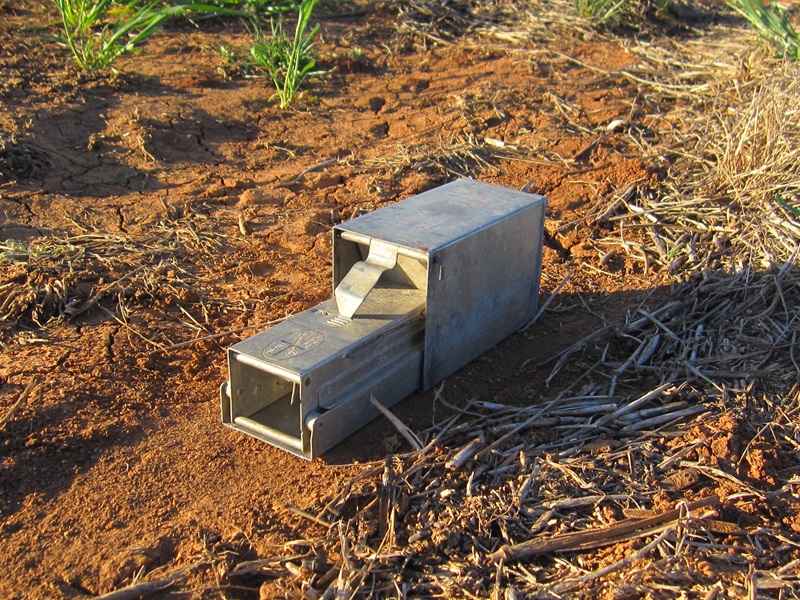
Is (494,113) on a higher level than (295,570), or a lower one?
higher

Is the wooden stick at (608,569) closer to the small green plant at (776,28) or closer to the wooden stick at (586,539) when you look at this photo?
the wooden stick at (586,539)

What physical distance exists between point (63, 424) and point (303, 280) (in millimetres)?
1319

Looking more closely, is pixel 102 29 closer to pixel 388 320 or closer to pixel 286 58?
pixel 286 58

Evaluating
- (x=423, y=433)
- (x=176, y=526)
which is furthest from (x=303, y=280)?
(x=176, y=526)

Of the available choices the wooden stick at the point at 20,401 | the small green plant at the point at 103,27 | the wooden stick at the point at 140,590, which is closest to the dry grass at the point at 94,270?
the wooden stick at the point at 20,401

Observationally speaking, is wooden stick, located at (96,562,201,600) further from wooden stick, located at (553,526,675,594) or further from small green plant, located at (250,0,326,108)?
small green plant, located at (250,0,326,108)

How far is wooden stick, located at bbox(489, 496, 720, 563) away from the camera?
2.52 metres

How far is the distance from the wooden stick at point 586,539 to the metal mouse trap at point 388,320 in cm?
72

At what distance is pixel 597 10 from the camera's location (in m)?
7.24

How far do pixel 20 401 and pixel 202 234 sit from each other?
1.48 m

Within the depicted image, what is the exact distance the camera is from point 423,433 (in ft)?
10.0

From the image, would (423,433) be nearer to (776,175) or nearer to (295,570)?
(295,570)

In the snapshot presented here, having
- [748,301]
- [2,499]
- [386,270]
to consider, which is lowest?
[2,499]

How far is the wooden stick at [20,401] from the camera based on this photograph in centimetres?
305
